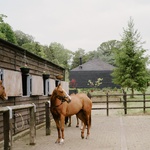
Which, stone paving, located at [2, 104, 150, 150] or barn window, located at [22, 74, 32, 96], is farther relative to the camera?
Result: barn window, located at [22, 74, 32, 96]

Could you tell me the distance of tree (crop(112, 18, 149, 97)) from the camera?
35875mm

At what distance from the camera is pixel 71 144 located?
8.55 m

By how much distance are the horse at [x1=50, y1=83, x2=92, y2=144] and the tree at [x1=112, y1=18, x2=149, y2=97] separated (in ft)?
84.0

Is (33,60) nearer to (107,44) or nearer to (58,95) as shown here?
(58,95)

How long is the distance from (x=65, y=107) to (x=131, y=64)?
28233 mm

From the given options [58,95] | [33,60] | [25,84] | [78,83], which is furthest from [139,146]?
[78,83]

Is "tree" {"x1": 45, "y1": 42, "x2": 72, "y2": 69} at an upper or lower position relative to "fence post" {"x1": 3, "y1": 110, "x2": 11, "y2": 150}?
upper

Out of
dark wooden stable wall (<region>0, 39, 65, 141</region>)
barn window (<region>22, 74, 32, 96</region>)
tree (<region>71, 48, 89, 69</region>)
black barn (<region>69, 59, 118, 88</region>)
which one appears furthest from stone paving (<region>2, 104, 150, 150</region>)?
tree (<region>71, 48, 89, 69</region>)

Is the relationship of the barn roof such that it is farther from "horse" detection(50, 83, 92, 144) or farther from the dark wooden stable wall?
"horse" detection(50, 83, 92, 144)

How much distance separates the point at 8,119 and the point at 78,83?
2060 inches

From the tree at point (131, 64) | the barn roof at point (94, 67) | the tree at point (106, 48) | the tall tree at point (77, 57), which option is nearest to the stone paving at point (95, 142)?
the tree at point (131, 64)

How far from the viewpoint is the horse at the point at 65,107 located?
877cm

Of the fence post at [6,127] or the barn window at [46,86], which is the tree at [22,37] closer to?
the barn window at [46,86]

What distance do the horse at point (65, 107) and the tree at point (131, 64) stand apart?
25.6 metres
